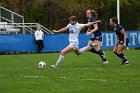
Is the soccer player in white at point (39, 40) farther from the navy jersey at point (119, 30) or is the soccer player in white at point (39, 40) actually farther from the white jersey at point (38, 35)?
the navy jersey at point (119, 30)

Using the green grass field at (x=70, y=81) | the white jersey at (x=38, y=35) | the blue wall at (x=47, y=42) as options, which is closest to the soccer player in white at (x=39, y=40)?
the white jersey at (x=38, y=35)

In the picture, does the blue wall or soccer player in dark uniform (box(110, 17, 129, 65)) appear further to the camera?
the blue wall

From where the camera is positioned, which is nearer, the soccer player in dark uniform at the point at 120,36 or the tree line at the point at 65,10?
the soccer player in dark uniform at the point at 120,36

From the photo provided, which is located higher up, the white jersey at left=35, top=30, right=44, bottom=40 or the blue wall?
the white jersey at left=35, top=30, right=44, bottom=40

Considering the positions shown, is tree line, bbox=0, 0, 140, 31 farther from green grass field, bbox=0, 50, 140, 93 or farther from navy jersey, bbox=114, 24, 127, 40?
green grass field, bbox=0, 50, 140, 93

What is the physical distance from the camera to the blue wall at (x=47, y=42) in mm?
35250

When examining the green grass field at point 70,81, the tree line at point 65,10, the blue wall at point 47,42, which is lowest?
the green grass field at point 70,81

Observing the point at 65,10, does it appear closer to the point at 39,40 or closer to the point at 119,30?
the point at 39,40

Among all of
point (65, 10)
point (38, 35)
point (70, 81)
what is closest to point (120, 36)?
point (70, 81)

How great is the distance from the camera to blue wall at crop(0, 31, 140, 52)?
35.2 m

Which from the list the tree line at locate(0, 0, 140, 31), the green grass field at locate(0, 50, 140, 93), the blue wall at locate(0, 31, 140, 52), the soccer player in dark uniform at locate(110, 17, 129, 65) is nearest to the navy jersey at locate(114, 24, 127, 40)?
the soccer player in dark uniform at locate(110, 17, 129, 65)

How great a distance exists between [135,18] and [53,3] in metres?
10.2

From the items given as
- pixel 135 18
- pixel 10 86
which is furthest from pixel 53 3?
pixel 10 86

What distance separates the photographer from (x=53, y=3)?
180 ft
